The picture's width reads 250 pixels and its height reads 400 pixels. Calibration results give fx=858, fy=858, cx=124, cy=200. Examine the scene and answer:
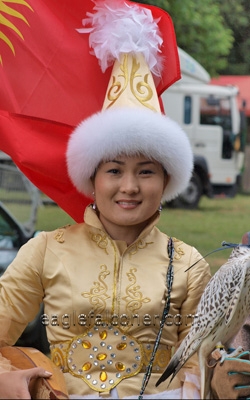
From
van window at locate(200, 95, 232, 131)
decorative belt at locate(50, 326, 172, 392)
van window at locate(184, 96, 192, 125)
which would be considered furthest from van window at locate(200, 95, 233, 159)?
decorative belt at locate(50, 326, 172, 392)

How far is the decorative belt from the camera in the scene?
2.74 m

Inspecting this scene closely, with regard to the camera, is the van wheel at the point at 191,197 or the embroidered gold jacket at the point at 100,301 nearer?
the embroidered gold jacket at the point at 100,301

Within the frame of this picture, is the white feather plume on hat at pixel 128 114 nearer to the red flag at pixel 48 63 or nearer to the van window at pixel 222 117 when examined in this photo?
the red flag at pixel 48 63

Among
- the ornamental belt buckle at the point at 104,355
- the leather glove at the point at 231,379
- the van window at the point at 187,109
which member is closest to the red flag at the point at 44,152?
the ornamental belt buckle at the point at 104,355

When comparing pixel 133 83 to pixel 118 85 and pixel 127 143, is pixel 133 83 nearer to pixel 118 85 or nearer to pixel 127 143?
pixel 118 85

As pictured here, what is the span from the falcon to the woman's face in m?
0.38

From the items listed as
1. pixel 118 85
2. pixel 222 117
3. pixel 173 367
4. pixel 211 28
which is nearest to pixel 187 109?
pixel 222 117

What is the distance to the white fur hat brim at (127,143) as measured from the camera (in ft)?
9.07

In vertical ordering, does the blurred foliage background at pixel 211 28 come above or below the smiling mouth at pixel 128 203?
below

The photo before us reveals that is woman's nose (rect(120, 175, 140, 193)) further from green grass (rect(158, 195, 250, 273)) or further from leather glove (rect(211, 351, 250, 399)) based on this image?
green grass (rect(158, 195, 250, 273))

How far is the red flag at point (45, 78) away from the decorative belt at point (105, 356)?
1.91ft

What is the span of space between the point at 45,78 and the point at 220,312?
3.90 ft

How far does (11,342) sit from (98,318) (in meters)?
0.33

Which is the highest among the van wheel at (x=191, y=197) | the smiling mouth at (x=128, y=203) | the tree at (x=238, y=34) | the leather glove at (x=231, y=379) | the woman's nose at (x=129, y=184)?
the woman's nose at (x=129, y=184)
